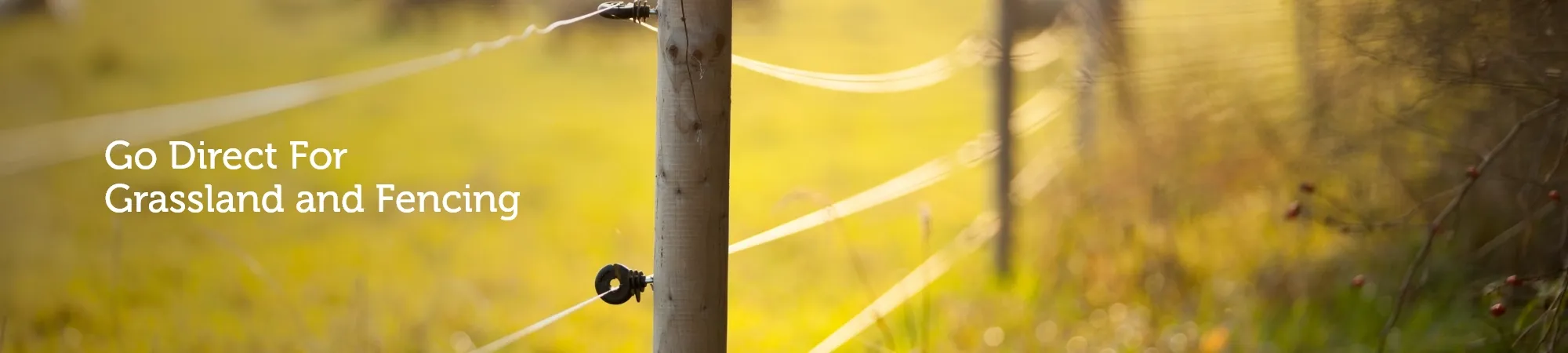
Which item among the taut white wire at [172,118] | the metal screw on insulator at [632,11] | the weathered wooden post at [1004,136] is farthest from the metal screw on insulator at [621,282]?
the weathered wooden post at [1004,136]

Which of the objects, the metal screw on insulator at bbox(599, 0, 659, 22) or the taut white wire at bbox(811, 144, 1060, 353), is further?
the taut white wire at bbox(811, 144, 1060, 353)

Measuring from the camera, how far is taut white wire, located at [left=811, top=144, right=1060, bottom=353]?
2.04 metres

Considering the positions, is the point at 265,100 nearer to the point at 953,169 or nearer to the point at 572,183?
the point at 572,183

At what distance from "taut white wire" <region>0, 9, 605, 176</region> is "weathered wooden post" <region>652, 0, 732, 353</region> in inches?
32.2

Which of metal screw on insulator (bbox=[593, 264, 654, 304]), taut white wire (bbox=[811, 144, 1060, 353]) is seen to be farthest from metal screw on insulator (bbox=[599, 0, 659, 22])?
taut white wire (bbox=[811, 144, 1060, 353])

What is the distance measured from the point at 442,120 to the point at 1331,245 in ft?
5.60

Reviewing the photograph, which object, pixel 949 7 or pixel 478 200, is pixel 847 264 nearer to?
pixel 949 7

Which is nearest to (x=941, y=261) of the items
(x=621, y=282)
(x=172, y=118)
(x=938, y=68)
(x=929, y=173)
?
(x=929, y=173)

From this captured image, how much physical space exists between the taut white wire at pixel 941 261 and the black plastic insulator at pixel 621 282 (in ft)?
2.43

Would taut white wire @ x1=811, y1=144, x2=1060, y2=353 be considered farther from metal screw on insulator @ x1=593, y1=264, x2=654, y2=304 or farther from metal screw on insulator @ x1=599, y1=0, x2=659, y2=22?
metal screw on insulator @ x1=599, y1=0, x2=659, y2=22

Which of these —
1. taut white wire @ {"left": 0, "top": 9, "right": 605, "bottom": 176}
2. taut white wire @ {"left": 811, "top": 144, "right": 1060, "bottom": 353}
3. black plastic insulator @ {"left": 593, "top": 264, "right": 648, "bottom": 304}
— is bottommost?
taut white wire @ {"left": 811, "top": 144, "right": 1060, "bottom": 353}

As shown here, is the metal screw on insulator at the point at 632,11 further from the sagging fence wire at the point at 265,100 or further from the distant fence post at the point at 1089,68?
the distant fence post at the point at 1089,68

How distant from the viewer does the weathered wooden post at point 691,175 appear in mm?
1262

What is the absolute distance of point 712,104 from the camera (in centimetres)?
128
